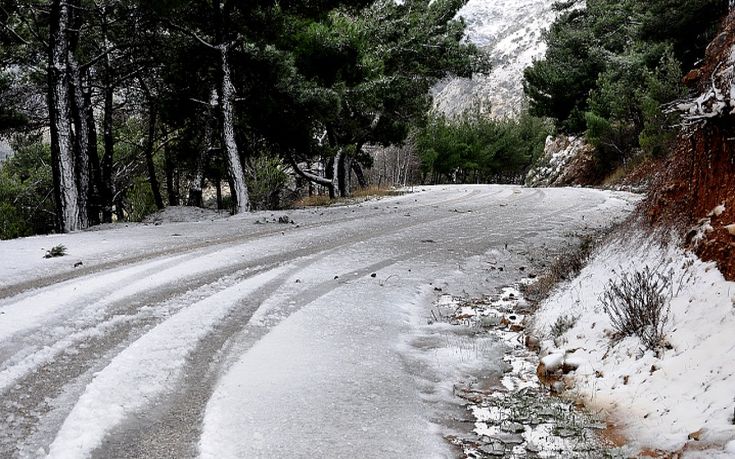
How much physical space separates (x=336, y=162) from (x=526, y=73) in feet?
58.3

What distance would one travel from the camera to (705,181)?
190 inches

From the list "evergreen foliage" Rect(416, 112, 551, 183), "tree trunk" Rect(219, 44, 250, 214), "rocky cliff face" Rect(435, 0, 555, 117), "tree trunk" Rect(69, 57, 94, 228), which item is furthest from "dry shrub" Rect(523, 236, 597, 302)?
"rocky cliff face" Rect(435, 0, 555, 117)

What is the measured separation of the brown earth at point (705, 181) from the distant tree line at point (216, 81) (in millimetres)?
10011

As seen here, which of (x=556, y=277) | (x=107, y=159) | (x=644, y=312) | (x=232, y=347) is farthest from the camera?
(x=107, y=159)

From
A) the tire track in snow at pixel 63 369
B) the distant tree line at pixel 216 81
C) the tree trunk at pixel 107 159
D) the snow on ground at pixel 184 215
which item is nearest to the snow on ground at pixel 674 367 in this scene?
the tire track in snow at pixel 63 369

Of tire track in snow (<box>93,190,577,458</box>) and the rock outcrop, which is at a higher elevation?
the rock outcrop

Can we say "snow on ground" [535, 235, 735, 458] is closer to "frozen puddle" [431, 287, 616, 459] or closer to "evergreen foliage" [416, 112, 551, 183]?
"frozen puddle" [431, 287, 616, 459]

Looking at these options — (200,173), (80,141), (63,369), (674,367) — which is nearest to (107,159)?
(200,173)

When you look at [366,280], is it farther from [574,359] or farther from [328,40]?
[328,40]

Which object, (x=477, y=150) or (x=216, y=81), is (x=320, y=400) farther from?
(x=477, y=150)

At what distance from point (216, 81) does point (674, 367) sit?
13.7m

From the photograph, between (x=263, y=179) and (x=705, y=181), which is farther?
(x=263, y=179)

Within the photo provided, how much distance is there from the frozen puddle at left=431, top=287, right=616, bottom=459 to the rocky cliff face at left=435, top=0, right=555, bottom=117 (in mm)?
101301

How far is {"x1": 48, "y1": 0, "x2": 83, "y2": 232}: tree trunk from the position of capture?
11.1 m
